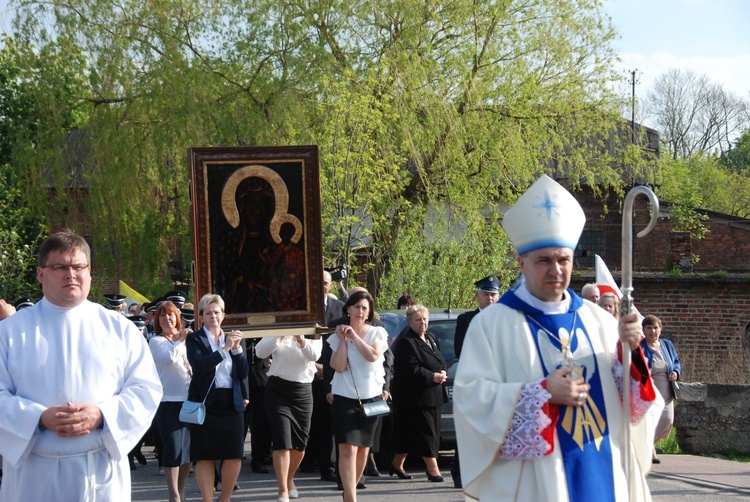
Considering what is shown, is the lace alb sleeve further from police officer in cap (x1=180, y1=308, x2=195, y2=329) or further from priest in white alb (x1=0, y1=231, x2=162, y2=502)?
police officer in cap (x1=180, y1=308, x2=195, y2=329)

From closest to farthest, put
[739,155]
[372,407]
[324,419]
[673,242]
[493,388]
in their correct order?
[493,388] < [372,407] < [324,419] < [673,242] < [739,155]

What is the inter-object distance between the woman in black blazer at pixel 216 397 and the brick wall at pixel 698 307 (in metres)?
15.4

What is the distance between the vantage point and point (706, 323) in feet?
78.6

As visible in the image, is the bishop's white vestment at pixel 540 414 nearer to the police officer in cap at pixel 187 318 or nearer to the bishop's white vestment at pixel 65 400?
the bishop's white vestment at pixel 65 400

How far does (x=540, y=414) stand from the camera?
16.2 feet

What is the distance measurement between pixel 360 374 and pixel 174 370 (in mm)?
1644

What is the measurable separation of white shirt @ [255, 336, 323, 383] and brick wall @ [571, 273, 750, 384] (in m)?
14.2

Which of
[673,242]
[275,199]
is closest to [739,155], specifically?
[673,242]

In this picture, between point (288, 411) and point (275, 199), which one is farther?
point (275, 199)

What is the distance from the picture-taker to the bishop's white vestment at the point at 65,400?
5.56 meters

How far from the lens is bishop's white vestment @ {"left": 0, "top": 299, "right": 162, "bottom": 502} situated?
5562 mm

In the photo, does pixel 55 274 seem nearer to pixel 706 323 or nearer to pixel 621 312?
pixel 621 312

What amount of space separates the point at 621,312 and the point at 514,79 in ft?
59.4

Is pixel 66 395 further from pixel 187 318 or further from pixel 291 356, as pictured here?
pixel 187 318
